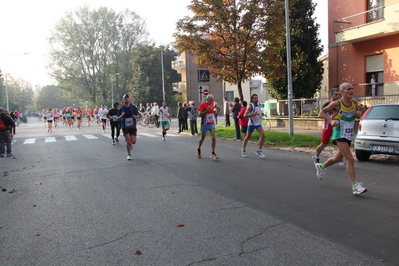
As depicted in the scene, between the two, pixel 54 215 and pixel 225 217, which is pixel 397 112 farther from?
pixel 54 215

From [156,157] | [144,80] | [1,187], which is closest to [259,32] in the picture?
[156,157]

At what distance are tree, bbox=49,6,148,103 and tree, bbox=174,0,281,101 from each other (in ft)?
121

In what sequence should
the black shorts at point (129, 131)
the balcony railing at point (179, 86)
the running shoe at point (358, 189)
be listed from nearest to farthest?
the running shoe at point (358, 189) → the black shorts at point (129, 131) → the balcony railing at point (179, 86)

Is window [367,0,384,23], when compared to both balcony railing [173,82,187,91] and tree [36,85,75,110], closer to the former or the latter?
balcony railing [173,82,187,91]

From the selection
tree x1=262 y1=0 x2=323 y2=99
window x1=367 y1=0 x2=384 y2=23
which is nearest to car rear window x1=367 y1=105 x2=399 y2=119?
window x1=367 y1=0 x2=384 y2=23

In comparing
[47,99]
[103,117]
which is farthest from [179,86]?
[47,99]

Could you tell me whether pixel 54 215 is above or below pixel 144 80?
below

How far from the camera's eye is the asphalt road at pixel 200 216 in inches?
146

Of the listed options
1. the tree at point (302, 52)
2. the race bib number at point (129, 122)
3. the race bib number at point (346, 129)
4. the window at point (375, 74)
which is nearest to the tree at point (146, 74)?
the tree at point (302, 52)

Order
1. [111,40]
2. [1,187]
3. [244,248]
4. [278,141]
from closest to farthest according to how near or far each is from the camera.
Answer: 1. [244,248]
2. [1,187]
3. [278,141]
4. [111,40]

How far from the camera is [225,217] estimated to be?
4.91 meters

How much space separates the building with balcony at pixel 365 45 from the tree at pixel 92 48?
37.5 meters

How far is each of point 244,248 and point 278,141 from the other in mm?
10597

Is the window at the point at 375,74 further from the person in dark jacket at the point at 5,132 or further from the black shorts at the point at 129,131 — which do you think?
the person in dark jacket at the point at 5,132
